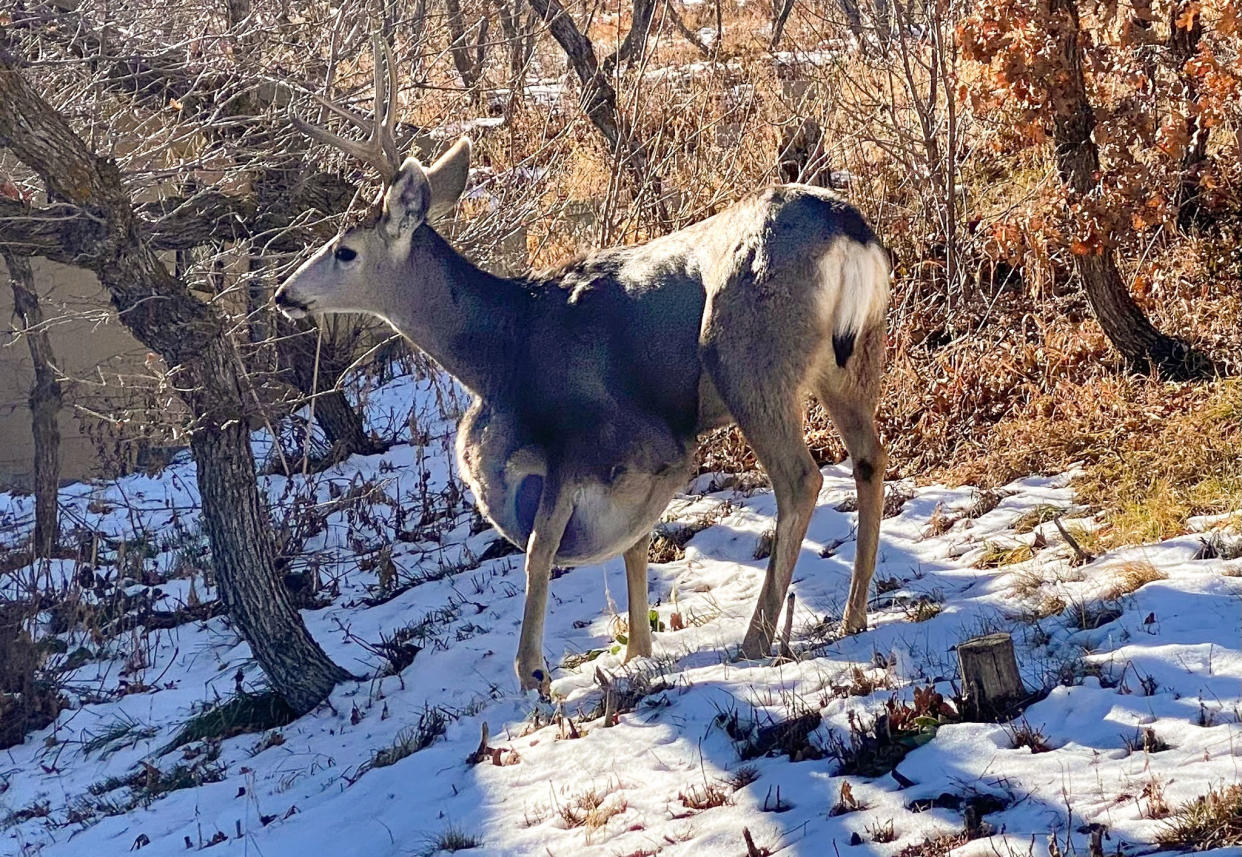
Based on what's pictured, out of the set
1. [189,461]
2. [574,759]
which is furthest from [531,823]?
[189,461]

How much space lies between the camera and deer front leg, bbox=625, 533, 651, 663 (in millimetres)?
7250

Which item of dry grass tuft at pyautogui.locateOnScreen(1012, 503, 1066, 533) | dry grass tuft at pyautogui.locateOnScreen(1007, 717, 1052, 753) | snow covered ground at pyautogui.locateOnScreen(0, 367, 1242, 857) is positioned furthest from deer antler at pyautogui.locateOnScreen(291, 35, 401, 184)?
dry grass tuft at pyautogui.locateOnScreen(1007, 717, 1052, 753)

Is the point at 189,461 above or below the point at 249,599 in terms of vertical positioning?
above

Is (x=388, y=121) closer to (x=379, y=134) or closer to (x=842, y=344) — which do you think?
(x=379, y=134)

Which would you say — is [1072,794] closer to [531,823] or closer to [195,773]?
[531,823]

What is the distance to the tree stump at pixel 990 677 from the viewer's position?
497 centimetres

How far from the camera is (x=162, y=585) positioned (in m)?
10.7

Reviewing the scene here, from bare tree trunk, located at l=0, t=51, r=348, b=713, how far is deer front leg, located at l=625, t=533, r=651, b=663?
1.85 metres

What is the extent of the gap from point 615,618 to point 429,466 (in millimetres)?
4137

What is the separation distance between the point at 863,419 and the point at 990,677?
220 cm

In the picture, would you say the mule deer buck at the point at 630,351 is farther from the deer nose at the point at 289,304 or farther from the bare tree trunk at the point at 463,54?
the bare tree trunk at the point at 463,54

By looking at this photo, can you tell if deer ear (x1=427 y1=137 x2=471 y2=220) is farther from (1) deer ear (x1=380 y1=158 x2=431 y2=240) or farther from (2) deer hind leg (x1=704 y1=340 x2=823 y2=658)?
(2) deer hind leg (x1=704 y1=340 x2=823 y2=658)

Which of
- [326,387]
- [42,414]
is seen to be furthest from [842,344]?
[42,414]

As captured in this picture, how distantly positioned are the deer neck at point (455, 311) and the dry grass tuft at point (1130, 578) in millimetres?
3140
